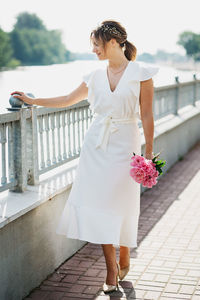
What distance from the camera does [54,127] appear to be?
203 inches

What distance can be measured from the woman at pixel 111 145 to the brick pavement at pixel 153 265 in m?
0.26

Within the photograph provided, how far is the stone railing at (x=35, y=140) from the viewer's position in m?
4.31

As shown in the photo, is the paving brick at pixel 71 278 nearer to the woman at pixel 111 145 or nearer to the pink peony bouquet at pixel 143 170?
the woman at pixel 111 145

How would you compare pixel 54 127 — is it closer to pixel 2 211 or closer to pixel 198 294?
pixel 2 211

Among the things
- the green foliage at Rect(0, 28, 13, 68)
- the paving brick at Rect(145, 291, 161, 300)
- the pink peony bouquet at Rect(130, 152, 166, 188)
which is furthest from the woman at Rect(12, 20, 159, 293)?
the green foliage at Rect(0, 28, 13, 68)

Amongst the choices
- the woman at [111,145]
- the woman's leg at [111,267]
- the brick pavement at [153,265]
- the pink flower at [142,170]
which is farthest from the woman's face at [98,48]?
the brick pavement at [153,265]

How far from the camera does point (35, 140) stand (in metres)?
4.62

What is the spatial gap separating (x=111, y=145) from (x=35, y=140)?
0.77 meters

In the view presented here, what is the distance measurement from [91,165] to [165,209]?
9.57 feet

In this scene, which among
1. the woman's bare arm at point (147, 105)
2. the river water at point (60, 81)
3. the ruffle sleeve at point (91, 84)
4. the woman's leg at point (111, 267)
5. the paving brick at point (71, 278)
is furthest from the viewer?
the river water at point (60, 81)

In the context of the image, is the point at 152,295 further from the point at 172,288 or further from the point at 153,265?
the point at 153,265

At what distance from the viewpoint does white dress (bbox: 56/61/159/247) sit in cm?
412

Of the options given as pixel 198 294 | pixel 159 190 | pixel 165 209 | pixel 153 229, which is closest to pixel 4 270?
pixel 198 294

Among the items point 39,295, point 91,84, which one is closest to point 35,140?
point 91,84
